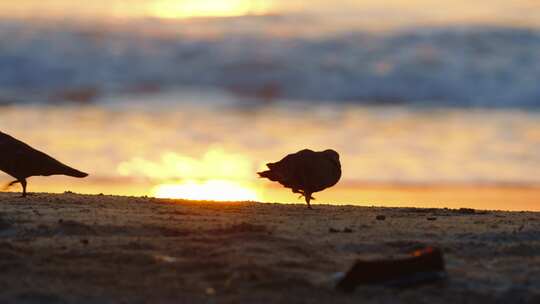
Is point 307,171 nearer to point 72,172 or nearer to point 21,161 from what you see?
point 72,172

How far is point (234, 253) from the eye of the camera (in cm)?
796

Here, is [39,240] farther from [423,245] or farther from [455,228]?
[455,228]

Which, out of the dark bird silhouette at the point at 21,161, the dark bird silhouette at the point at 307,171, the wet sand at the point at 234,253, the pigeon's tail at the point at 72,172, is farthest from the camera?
the pigeon's tail at the point at 72,172

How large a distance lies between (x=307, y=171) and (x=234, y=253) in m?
4.89

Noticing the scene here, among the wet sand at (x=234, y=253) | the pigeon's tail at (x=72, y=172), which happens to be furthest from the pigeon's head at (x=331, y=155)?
the pigeon's tail at (x=72, y=172)

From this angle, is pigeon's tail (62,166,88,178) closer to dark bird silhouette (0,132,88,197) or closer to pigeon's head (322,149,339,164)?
dark bird silhouette (0,132,88,197)

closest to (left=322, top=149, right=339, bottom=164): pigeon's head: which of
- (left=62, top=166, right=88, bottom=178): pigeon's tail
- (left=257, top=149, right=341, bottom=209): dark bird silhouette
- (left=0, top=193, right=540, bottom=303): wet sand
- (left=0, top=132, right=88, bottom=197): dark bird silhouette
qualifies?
(left=257, top=149, right=341, bottom=209): dark bird silhouette

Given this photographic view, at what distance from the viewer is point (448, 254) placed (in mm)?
8367

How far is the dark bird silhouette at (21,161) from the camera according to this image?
12.6 metres

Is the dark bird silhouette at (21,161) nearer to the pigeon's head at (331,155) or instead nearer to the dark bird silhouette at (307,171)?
the dark bird silhouette at (307,171)

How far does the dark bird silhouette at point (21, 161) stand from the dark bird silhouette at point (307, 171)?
8.37 ft

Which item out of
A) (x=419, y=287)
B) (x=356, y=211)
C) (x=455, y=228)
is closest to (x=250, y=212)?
(x=356, y=211)

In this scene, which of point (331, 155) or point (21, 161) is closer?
point (21, 161)

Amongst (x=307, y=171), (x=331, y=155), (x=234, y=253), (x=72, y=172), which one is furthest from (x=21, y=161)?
(x=234, y=253)
